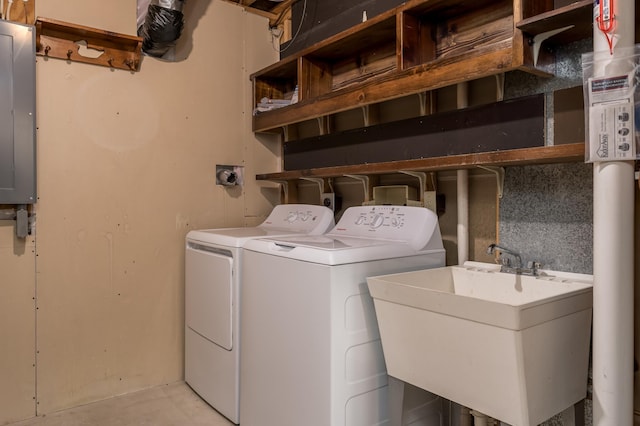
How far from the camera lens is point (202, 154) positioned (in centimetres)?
277

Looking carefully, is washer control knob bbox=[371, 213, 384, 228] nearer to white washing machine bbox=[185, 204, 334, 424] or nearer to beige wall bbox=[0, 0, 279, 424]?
white washing machine bbox=[185, 204, 334, 424]

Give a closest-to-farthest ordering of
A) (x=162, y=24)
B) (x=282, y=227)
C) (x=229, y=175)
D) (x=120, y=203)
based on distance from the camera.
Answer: (x=162, y=24) < (x=120, y=203) < (x=282, y=227) < (x=229, y=175)

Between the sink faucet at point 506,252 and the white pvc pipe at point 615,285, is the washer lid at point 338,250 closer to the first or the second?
the sink faucet at point 506,252

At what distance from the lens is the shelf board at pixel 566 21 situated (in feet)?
4.49

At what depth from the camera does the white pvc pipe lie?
1.26 m

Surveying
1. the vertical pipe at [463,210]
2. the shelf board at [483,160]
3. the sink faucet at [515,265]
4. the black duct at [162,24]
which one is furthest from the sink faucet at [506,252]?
the black duct at [162,24]

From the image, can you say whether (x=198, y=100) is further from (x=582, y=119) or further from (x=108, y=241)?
(x=582, y=119)

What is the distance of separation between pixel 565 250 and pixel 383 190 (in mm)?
933

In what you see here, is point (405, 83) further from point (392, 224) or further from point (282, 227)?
point (282, 227)

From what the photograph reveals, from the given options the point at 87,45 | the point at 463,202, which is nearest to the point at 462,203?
the point at 463,202

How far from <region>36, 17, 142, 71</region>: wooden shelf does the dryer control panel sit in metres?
1.50

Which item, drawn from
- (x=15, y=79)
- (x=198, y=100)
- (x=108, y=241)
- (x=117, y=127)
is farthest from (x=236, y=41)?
(x=108, y=241)

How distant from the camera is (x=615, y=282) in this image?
49.8 inches

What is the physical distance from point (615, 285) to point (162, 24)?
227 centimetres
